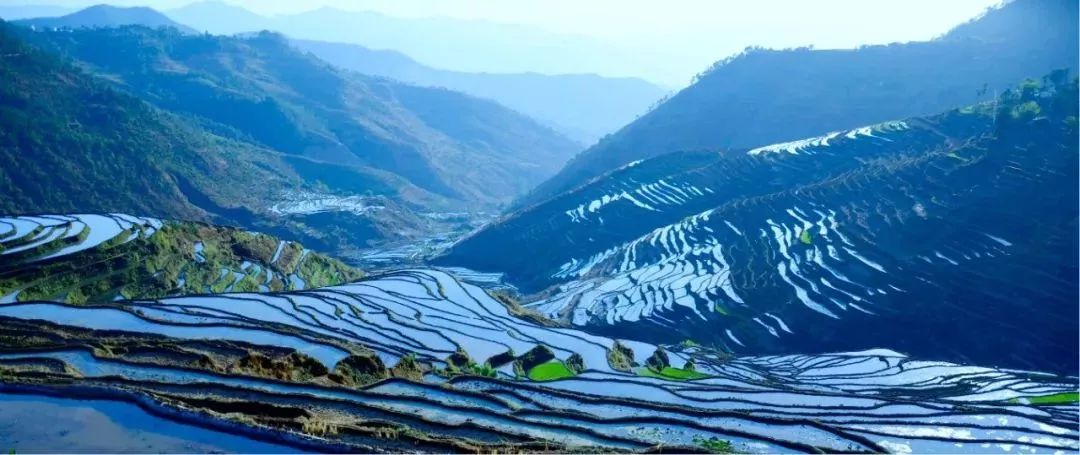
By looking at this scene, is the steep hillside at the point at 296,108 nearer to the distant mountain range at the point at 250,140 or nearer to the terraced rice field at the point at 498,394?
the distant mountain range at the point at 250,140

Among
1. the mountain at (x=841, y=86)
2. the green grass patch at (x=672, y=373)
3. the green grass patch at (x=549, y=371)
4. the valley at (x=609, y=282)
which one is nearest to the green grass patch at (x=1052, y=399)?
the valley at (x=609, y=282)

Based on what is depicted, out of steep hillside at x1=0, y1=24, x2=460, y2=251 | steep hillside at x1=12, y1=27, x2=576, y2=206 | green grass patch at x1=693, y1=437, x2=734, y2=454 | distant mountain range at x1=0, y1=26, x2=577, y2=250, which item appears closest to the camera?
green grass patch at x1=693, y1=437, x2=734, y2=454

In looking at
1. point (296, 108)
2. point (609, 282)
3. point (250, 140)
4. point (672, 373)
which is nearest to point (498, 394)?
point (672, 373)

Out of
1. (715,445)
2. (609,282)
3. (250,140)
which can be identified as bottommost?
(609,282)

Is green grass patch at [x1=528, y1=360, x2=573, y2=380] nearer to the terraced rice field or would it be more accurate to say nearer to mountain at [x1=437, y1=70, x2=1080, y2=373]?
the terraced rice field

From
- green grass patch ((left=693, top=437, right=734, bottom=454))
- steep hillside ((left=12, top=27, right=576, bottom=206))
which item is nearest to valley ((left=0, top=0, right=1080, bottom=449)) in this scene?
green grass patch ((left=693, top=437, right=734, bottom=454))

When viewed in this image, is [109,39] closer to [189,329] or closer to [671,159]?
[671,159]

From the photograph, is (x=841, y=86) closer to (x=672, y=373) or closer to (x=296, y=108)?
(x=672, y=373)
